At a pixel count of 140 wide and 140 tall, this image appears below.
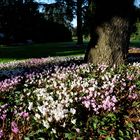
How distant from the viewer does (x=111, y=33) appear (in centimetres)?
1160

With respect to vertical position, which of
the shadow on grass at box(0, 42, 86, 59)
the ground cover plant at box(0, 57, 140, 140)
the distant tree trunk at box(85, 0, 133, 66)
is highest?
the distant tree trunk at box(85, 0, 133, 66)

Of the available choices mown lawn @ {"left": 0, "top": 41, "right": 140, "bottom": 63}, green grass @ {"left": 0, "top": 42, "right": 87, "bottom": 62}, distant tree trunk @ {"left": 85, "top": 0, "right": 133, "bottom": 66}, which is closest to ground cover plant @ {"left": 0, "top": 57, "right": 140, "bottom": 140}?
distant tree trunk @ {"left": 85, "top": 0, "right": 133, "bottom": 66}

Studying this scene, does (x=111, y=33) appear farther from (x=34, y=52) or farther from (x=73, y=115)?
(x=34, y=52)

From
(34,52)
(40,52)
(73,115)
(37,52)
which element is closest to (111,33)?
(73,115)

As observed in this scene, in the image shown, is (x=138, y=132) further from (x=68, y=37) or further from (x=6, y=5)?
(x=68, y=37)

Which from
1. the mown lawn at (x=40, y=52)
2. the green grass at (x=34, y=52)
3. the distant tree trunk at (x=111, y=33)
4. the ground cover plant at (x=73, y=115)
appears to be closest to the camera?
the ground cover plant at (x=73, y=115)

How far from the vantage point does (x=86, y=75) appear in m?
9.60

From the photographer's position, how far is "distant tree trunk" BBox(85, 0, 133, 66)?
11594 mm

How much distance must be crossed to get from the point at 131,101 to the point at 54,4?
4410 cm

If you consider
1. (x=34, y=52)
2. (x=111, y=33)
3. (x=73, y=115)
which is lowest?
(x=34, y=52)

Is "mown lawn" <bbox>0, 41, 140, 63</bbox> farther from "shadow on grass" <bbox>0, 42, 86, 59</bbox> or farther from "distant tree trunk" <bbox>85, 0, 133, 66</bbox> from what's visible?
"distant tree trunk" <bbox>85, 0, 133, 66</bbox>

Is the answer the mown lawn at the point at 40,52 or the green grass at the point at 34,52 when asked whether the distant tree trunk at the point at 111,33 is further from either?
the green grass at the point at 34,52

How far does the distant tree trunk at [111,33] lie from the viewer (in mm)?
11594

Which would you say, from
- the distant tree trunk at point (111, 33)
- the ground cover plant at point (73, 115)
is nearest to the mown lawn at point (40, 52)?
the distant tree trunk at point (111, 33)
